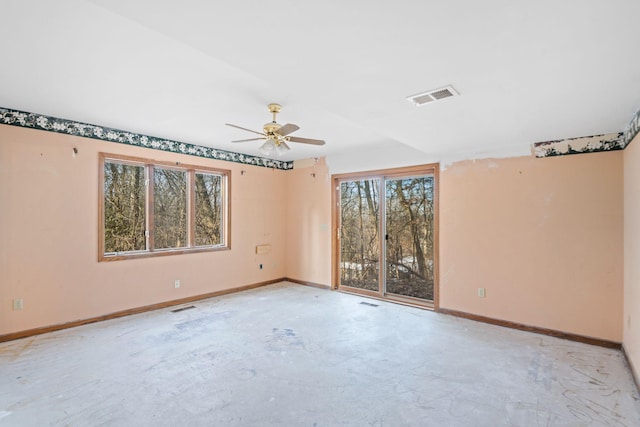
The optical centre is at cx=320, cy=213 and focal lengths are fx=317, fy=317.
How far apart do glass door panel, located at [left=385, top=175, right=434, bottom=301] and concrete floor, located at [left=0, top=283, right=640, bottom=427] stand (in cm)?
93

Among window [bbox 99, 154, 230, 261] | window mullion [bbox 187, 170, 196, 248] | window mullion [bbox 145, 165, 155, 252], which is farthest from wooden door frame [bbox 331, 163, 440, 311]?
window mullion [bbox 145, 165, 155, 252]

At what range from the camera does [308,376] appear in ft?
8.51

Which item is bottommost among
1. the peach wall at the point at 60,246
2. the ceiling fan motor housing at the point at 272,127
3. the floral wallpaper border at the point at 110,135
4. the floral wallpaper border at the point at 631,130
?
the peach wall at the point at 60,246

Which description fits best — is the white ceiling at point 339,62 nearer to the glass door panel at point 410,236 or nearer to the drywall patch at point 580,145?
the drywall patch at point 580,145

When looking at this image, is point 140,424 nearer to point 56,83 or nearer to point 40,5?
point 40,5

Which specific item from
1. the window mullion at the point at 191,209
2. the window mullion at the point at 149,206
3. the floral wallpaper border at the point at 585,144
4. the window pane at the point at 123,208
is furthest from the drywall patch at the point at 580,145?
the window pane at the point at 123,208

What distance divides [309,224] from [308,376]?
11.6 ft

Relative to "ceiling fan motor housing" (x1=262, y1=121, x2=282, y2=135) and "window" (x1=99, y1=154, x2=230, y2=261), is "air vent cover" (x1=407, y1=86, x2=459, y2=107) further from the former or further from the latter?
"window" (x1=99, y1=154, x2=230, y2=261)

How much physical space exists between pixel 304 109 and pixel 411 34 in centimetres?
173

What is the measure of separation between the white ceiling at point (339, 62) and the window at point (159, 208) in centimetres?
94

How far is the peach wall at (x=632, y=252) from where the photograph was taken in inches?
103

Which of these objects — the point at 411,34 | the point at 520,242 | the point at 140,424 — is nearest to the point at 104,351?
the point at 140,424

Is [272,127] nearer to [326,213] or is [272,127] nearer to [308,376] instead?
[308,376]

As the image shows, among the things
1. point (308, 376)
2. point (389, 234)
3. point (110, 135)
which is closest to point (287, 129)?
point (308, 376)
